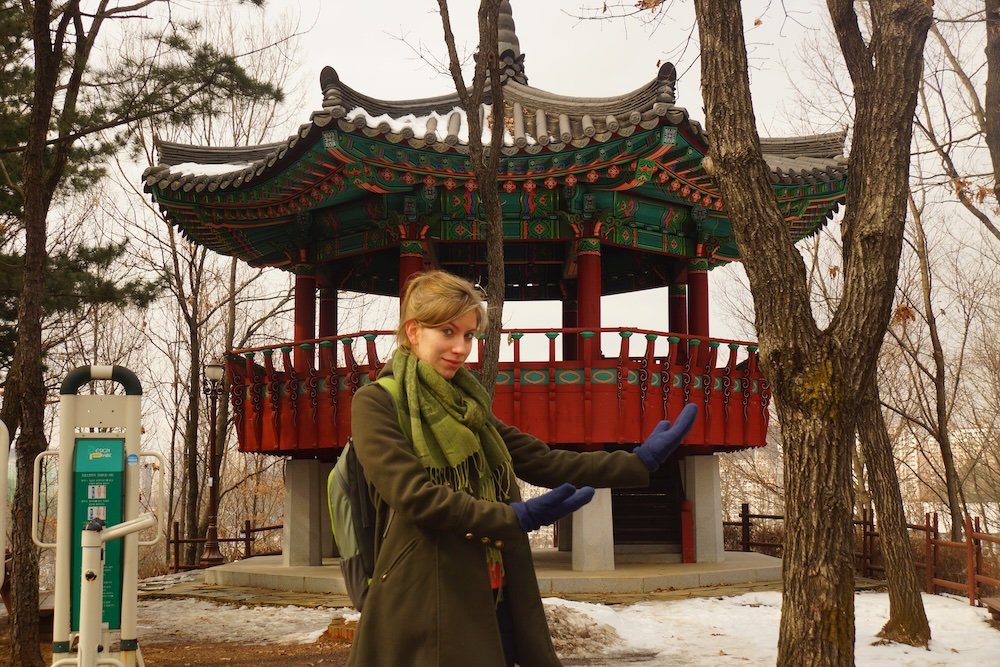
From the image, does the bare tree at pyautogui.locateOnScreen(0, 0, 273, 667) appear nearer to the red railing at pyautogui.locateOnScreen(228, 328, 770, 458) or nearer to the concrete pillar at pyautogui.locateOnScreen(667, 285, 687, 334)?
the red railing at pyautogui.locateOnScreen(228, 328, 770, 458)

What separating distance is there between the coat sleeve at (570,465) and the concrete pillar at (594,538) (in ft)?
33.0

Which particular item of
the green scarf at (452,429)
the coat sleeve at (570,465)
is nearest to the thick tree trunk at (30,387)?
the coat sleeve at (570,465)

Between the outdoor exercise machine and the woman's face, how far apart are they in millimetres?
3158

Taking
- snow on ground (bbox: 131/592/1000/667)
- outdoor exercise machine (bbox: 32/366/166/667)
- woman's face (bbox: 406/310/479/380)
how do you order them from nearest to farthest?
woman's face (bbox: 406/310/479/380)
outdoor exercise machine (bbox: 32/366/166/667)
snow on ground (bbox: 131/592/1000/667)

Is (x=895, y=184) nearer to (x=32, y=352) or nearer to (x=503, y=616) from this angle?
(x=503, y=616)

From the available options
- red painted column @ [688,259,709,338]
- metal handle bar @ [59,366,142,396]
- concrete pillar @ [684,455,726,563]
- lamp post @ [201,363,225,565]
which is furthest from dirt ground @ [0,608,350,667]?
red painted column @ [688,259,709,338]

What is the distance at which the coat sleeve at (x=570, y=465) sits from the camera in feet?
10.1

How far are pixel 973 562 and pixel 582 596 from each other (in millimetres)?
4728

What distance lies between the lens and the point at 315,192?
44.2 ft

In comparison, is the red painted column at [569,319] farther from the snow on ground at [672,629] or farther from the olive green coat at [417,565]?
the olive green coat at [417,565]

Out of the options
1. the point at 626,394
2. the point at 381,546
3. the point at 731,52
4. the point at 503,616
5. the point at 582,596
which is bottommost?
the point at 582,596

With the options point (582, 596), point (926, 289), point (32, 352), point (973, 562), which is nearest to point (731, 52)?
point (32, 352)

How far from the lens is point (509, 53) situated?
666 inches

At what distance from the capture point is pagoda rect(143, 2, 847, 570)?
1248cm
